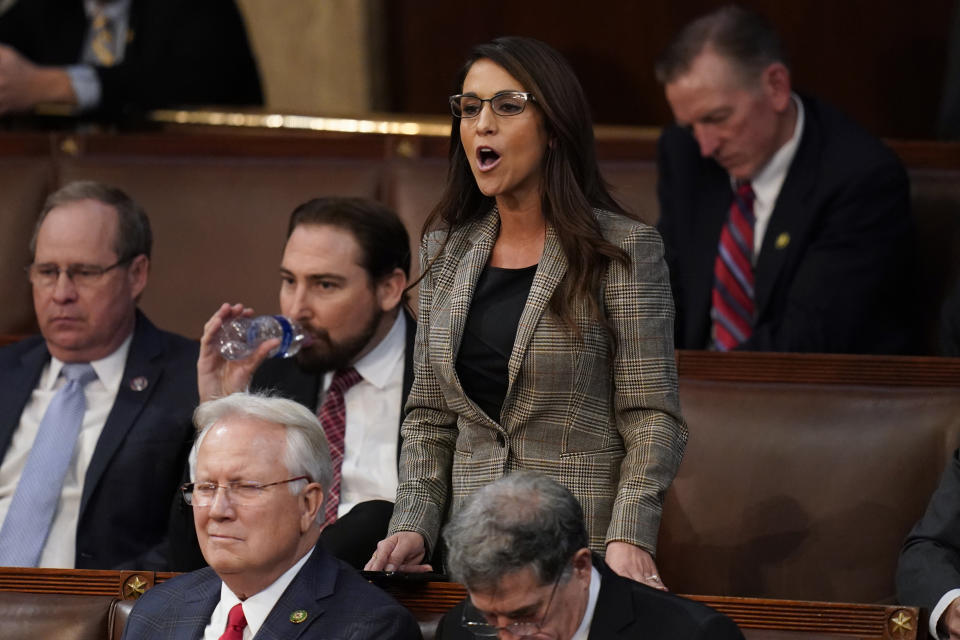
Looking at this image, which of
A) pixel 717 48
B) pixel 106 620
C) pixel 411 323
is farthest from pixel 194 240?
pixel 106 620

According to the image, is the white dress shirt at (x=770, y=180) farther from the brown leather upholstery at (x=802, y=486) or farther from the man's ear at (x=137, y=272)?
the man's ear at (x=137, y=272)

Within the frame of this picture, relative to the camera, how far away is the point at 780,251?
10.3 feet

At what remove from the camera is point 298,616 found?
1874 millimetres

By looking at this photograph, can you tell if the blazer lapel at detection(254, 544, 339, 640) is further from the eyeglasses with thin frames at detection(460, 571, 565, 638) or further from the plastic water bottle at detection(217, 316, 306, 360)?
the plastic water bottle at detection(217, 316, 306, 360)

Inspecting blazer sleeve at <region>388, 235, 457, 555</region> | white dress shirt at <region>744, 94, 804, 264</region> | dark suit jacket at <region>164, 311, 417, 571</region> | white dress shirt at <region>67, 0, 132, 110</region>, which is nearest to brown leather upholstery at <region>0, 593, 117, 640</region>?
dark suit jacket at <region>164, 311, 417, 571</region>

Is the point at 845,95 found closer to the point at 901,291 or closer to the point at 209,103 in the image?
the point at 901,291

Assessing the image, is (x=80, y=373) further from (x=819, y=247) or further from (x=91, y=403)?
(x=819, y=247)

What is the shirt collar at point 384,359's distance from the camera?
2.58 metres

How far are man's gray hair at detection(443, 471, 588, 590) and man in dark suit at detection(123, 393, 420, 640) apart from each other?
0.26 meters

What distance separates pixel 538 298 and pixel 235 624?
21.9 inches

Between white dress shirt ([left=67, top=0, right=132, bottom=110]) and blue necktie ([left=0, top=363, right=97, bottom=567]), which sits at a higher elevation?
white dress shirt ([left=67, top=0, right=132, bottom=110])

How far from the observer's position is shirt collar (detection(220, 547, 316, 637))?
190cm

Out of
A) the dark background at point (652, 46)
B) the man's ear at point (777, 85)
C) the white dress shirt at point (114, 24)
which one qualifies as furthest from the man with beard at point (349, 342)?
the dark background at point (652, 46)

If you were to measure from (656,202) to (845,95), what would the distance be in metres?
0.94
